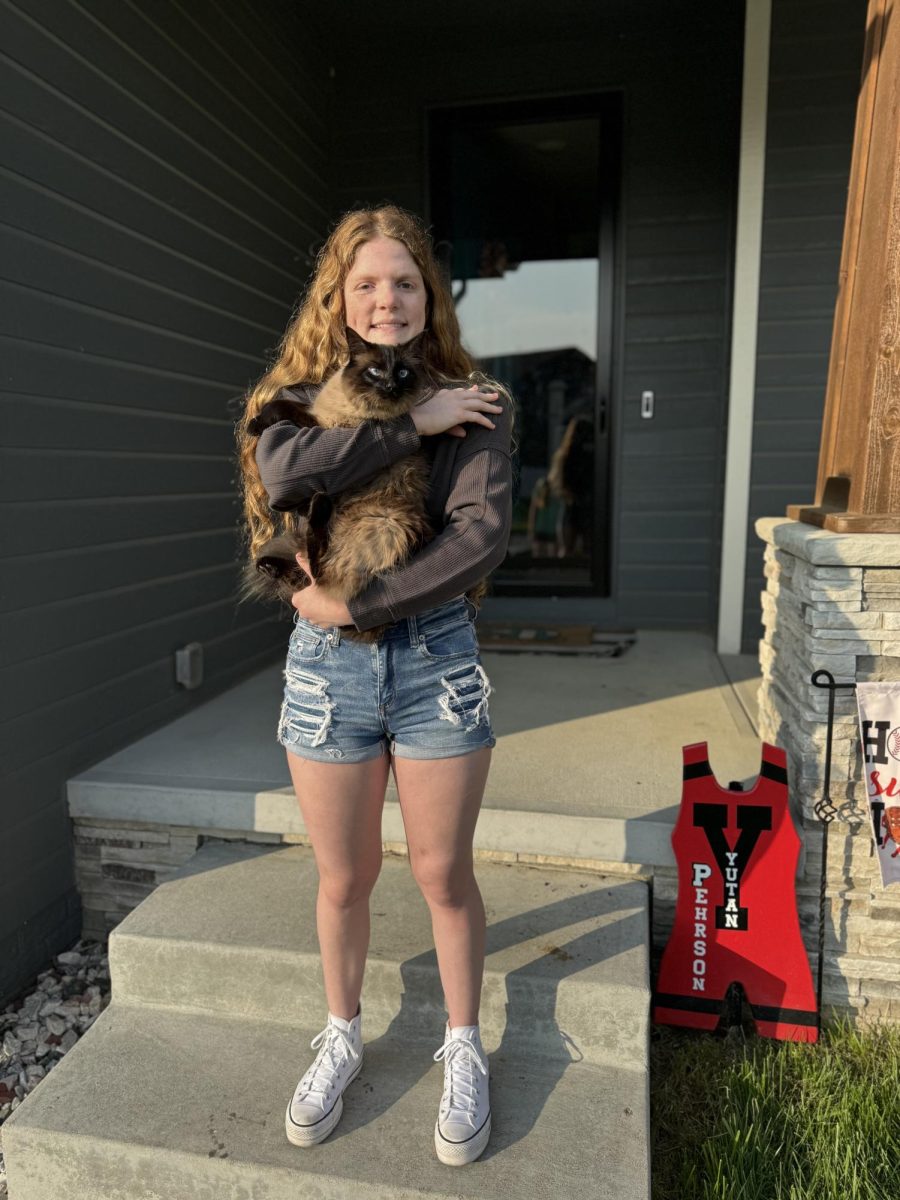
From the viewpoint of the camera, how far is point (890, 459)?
2061 millimetres

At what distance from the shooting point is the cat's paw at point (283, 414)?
1461 millimetres

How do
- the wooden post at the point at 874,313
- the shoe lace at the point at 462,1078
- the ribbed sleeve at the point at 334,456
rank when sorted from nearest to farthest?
the ribbed sleeve at the point at 334,456, the shoe lace at the point at 462,1078, the wooden post at the point at 874,313

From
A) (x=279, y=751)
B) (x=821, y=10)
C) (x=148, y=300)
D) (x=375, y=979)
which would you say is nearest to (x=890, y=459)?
(x=375, y=979)

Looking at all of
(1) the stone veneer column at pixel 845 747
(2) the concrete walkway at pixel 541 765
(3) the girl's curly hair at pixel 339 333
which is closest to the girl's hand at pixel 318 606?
(3) the girl's curly hair at pixel 339 333

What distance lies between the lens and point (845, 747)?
6.90ft

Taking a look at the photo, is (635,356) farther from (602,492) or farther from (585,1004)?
(585,1004)

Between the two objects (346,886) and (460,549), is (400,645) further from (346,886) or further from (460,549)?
(346,886)

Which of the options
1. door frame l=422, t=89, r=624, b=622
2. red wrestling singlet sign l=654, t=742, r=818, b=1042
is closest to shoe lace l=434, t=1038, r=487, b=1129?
red wrestling singlet sign l=654, t=742, r=818, b=1042

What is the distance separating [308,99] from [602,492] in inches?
100.0

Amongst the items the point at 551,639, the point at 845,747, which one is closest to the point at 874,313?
the point at 845,747

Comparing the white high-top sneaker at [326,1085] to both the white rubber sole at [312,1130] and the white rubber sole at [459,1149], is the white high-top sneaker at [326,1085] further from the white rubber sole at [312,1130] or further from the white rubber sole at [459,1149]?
the white rubber sole at [459,1149]

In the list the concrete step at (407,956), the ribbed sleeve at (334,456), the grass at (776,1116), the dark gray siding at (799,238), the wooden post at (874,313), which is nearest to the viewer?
the ribbed sleeve at (334,456)

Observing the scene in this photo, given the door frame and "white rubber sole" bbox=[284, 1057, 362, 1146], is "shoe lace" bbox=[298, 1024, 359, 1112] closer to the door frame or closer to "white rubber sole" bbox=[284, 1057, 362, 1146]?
"white rubber sole" bbox=[284, 1057, 362, 1146]

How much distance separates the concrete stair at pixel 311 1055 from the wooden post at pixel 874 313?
1.14m
